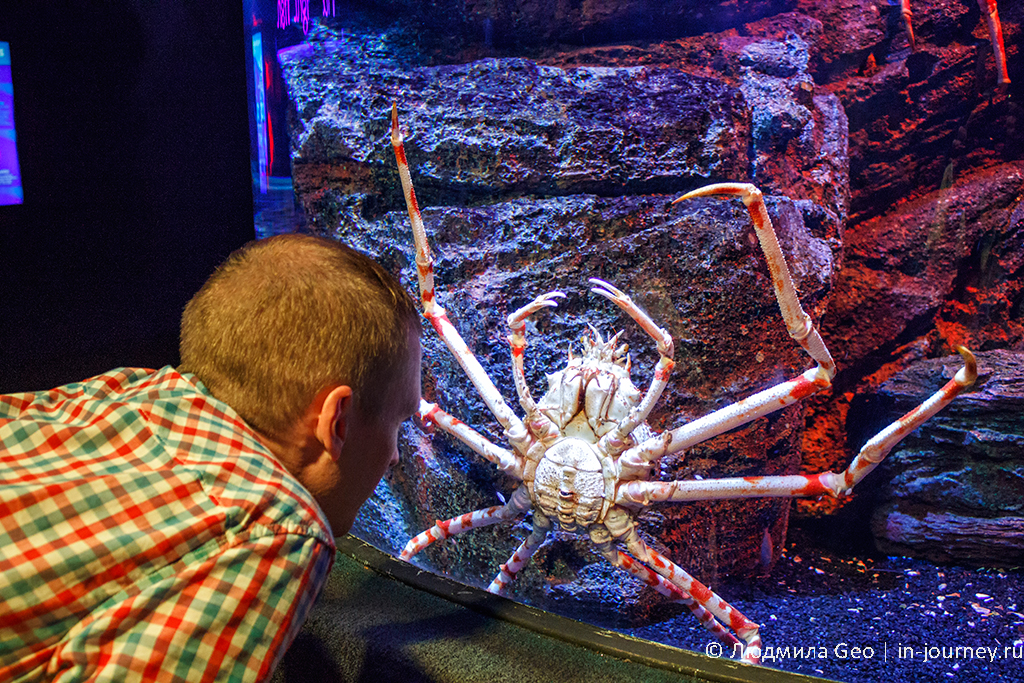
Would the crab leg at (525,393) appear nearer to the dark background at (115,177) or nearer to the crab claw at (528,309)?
the crab claw at (528,309)

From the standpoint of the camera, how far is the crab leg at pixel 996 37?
1070 millimetres

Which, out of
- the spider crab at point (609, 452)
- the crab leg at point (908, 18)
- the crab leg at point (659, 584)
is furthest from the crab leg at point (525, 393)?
the crab leg at point (908, 18)

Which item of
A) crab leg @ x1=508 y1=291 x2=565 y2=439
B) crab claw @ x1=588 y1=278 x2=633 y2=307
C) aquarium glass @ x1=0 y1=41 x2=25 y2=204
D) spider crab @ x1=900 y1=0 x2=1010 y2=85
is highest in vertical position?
spider crab @ x1=900 y1=0 x2=1010 y2=85

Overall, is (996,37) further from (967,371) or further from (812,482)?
(812,482)

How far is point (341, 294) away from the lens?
2.06ft

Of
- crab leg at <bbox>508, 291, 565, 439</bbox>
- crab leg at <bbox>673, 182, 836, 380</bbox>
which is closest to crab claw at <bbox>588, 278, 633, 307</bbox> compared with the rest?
crab leg at <bbox>508, 291, 565, 439</bbox>

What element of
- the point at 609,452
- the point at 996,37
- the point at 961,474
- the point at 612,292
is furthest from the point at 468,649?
the point at 996,37

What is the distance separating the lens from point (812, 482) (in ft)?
4.43

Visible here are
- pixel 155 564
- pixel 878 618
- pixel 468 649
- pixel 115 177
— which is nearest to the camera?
pixel 155 564

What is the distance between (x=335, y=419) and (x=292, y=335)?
0.30ft

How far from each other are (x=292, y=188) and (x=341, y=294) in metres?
1.43

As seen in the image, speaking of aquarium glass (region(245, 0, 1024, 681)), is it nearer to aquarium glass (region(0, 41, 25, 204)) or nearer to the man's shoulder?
aquarium glass (region(0, 41, 25, 204))

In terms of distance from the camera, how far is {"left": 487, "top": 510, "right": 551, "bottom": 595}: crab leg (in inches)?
61.9

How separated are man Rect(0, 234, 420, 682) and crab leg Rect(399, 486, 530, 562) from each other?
2.96 ft
